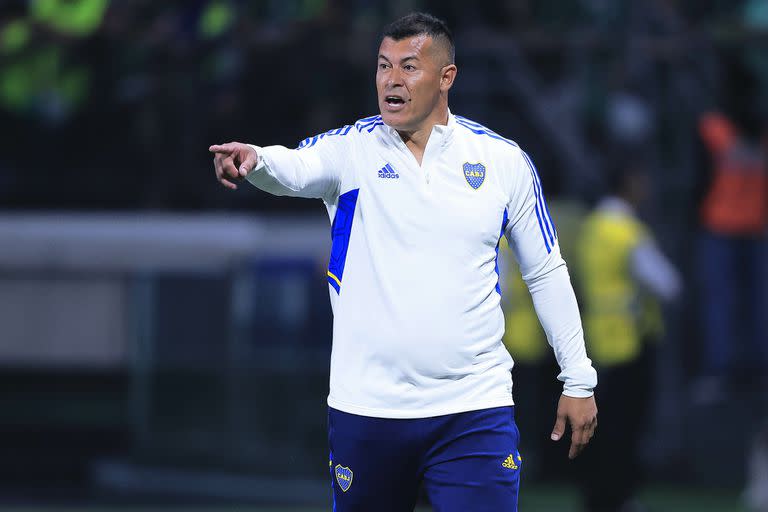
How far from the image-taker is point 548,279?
15.5ft

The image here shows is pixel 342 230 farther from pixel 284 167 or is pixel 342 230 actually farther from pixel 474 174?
pixel 474 174

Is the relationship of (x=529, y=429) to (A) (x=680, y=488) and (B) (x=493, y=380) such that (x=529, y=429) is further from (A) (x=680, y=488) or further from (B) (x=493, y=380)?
(B) (x=493, y=380)

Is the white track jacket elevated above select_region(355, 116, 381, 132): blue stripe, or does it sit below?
below

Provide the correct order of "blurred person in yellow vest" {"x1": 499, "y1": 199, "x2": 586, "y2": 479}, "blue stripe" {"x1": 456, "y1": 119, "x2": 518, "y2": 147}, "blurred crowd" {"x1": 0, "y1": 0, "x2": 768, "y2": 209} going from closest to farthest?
1. "blue stripe" {"x1": 456, "y1": 119, "x2": 518, "y2": 147}
2. "blurred person in yellow vest" {"x1": 499, "y1": 199, "x2": 586, "y2": 479}
3. "blurred crowd" {"x1": 0, "y1": 0, "x2": 768, "y2": 209}

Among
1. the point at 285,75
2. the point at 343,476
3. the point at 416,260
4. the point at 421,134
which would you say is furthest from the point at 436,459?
the point at 285,75

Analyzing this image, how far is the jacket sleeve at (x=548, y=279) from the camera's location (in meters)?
4.68

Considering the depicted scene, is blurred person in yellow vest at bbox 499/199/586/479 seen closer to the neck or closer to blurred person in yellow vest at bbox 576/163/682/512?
blurred person in yellow vest at bbox 576/163/682/512

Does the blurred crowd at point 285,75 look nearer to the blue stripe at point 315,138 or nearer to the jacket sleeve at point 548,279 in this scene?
the jacket sleeve at point 548,279

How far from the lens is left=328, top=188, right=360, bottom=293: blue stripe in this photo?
4594 mm

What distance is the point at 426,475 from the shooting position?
4.62m

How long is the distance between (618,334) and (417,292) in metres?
5.31

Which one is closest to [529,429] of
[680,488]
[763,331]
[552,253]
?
[680,488]

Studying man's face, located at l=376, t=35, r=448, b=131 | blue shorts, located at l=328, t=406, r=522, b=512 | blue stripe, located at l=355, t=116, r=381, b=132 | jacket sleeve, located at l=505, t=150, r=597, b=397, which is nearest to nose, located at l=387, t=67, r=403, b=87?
man's face, located at l=376, t=35, r=448, b=131

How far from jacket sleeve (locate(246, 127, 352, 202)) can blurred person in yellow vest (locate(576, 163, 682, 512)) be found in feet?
16.6
